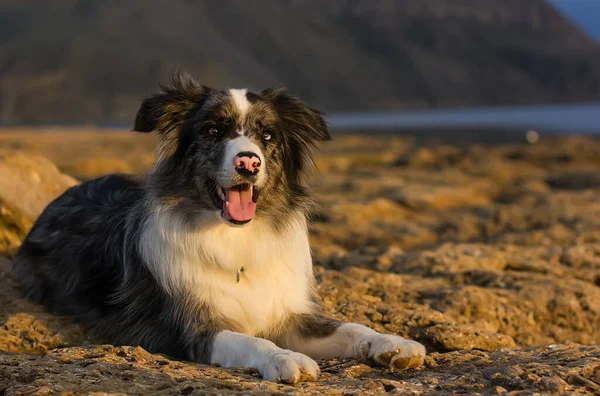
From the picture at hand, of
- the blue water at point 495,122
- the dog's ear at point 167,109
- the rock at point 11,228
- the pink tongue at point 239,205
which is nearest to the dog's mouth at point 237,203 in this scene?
the pink tongue at point 239,205

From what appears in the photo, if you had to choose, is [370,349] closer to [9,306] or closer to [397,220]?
[9,306]

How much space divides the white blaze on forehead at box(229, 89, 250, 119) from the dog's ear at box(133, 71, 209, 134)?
28 cm

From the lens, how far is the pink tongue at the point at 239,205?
504 cm

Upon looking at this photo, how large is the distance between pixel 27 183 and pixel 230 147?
383cm

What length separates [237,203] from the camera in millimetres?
5066

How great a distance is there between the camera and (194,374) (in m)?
4.19

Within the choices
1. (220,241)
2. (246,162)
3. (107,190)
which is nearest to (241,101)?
(246,162)

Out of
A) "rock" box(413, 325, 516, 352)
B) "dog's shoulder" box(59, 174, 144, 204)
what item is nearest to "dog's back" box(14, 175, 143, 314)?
"dog's shoulder" box(59, 174, 144, 204)

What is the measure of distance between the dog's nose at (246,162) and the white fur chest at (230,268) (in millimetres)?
541

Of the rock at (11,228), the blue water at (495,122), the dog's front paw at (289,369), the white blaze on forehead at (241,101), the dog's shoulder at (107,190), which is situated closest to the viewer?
the dog's front paw at (289,369)

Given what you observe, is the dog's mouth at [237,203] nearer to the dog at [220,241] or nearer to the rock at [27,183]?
the dog at [220,241]

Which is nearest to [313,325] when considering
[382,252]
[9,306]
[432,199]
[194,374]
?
[194,374]

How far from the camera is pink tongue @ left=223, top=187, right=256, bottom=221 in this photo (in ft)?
16.5

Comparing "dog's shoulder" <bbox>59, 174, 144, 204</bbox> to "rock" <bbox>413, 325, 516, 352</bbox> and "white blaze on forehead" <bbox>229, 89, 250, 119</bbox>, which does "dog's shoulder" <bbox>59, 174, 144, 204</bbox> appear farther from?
"rock" <bbox>413, 325, 516, 352</bbox>
